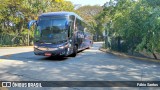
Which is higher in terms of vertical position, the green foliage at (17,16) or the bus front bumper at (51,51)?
the green foliage at (17,16)

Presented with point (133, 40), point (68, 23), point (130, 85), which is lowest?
point (130, 85)

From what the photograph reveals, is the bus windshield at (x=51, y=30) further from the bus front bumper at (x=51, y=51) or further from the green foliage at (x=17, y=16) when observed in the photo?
the green foliage at (x=17, y=16)

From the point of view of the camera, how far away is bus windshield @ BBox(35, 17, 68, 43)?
15.8m

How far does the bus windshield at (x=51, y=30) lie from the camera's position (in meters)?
15.8

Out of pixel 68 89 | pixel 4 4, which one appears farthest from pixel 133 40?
pixel 4 4

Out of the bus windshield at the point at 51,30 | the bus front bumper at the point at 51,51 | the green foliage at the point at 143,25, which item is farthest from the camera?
the bus windshield at the point at 51,30

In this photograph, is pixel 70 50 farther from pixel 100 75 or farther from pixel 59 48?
pixel 100 75

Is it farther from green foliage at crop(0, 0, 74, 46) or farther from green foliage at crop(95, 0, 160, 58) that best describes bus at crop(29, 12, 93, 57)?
green foliage at crop(0, 0, 74, 46)

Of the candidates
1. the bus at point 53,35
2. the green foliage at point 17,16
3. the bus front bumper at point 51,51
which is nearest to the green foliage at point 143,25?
the bus at point 53,35

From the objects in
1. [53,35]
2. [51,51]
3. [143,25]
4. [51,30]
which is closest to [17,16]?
[51,30]

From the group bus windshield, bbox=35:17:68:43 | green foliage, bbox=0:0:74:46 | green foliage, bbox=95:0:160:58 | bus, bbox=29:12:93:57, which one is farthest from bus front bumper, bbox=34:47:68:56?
green foliage, bbox=0:0:74:46

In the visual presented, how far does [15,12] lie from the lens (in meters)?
38.9

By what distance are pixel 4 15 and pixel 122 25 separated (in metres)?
23.7

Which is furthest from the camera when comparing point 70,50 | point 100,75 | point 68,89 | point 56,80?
point 70,50
